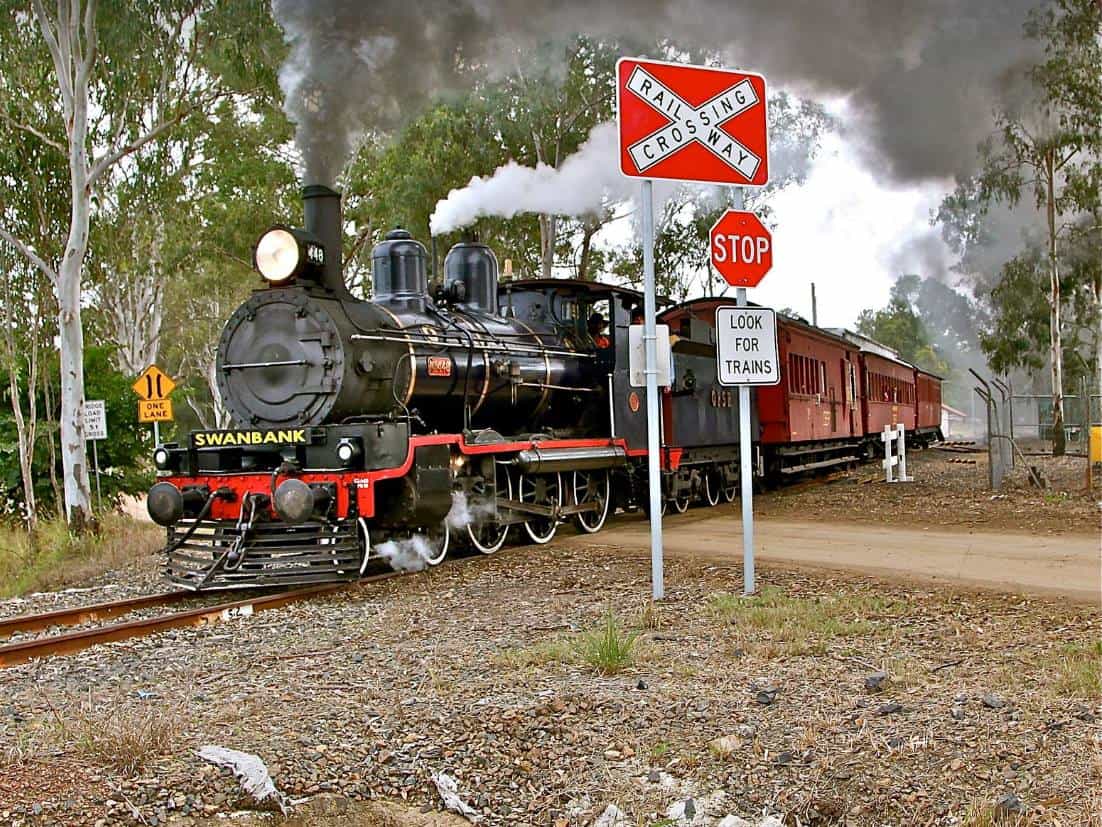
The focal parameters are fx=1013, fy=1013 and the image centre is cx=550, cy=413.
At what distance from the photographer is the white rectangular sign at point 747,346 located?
750 cm

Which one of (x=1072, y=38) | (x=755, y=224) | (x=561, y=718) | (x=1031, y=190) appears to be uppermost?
(x=1072, y=38)

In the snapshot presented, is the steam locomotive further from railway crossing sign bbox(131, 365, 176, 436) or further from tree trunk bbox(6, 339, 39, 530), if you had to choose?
tree trunk bbox(6, 339, 39, 530)

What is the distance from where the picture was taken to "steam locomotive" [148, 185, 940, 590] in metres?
8.42

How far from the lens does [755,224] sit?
7727 millimetres

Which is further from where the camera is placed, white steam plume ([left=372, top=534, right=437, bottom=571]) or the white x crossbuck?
white steam plume ([left=372, top=534, right=437, bottom=571])

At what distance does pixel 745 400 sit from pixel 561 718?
3.68 m

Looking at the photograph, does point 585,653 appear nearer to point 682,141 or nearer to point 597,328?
point 682,141

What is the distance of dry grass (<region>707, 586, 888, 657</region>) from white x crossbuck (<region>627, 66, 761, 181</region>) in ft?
10.4

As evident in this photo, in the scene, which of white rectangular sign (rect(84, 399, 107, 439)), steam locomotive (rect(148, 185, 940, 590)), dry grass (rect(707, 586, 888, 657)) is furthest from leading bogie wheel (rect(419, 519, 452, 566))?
white rectangular sign (rect(84, 399, 107, 439))

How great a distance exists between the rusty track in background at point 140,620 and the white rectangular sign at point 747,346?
3.61 m

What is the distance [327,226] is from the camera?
923 centimetres

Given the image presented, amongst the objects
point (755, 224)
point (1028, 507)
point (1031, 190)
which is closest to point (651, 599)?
point (755, 224)

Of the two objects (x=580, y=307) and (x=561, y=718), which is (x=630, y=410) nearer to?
(x=580, y=307)

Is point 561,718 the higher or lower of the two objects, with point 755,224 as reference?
lower
